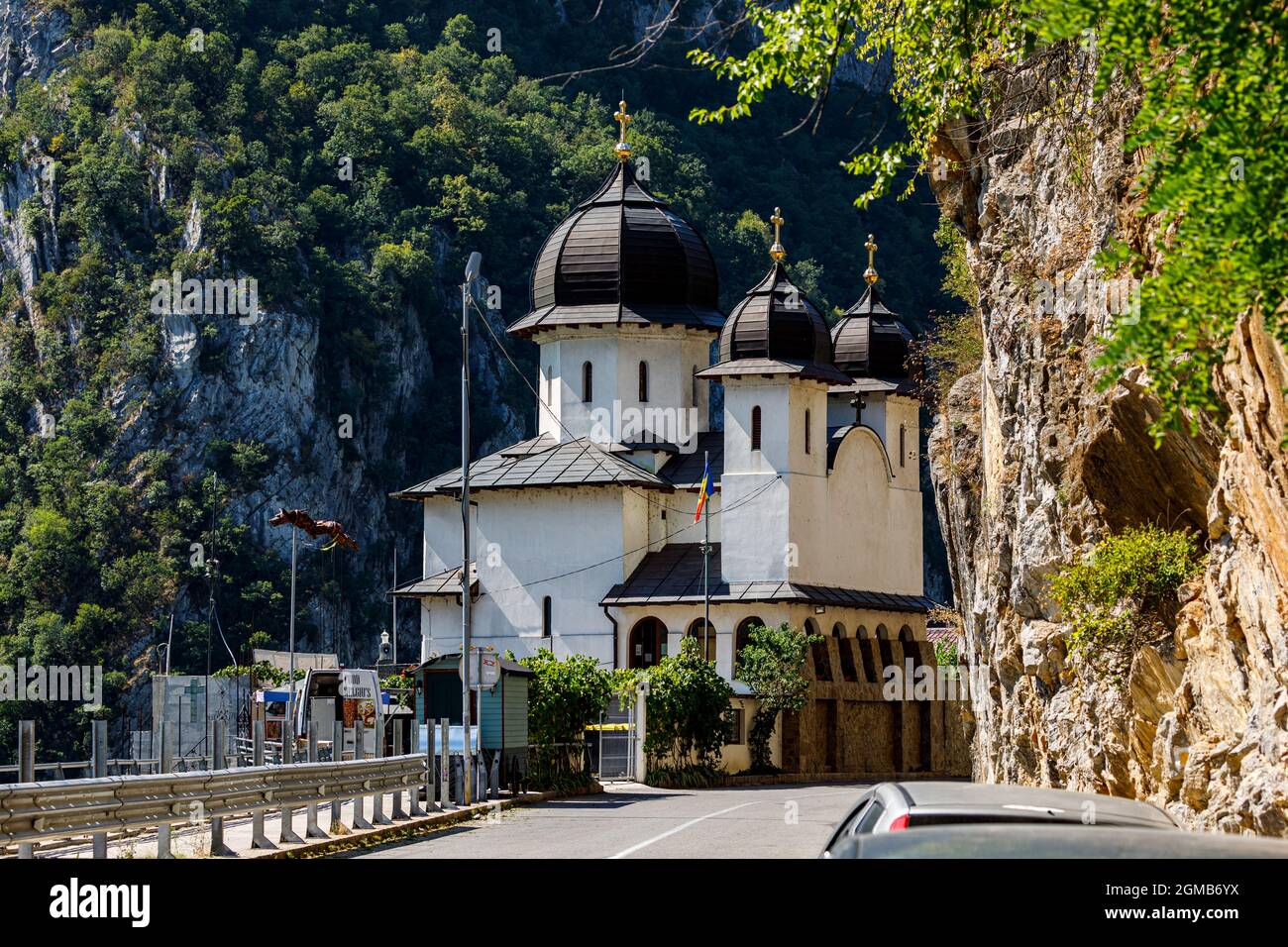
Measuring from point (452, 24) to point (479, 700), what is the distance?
4447 inches

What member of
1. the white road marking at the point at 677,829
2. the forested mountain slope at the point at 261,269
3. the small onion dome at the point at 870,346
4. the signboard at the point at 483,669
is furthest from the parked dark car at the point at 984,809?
the forested mountain slope at the point at 261,269

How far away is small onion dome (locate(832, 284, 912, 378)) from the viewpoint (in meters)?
67.0

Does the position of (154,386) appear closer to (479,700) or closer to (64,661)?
(64,661)

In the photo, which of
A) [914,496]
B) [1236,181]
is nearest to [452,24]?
[914,496]

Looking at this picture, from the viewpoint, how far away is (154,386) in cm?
10362

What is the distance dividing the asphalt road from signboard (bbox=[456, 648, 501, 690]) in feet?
6.93

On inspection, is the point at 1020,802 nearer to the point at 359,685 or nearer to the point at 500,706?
the point at 500,706

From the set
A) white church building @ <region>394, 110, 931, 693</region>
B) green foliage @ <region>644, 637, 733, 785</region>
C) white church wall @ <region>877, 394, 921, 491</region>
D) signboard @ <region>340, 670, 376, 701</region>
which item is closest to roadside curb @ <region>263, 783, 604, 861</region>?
green foliage @ <region>644, 637, 733, 785</region>

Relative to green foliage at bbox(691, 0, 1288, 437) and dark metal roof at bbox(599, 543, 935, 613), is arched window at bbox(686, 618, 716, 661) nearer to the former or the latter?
dark metal roof at bbox(599, 543, 935, 613)

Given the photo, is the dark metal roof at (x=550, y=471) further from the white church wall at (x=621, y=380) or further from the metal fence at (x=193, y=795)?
the metal fence at (x=193, y=795)

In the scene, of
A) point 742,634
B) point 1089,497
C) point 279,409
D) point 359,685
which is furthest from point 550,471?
point 279,409

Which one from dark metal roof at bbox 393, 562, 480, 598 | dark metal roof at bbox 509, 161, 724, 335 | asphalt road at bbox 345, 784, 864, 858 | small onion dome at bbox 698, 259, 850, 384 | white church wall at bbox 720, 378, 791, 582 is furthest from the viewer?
dark metal roof at bbox 509, 161, 724, 335

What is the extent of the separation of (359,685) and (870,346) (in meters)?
22.4

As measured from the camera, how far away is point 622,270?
200 feet
